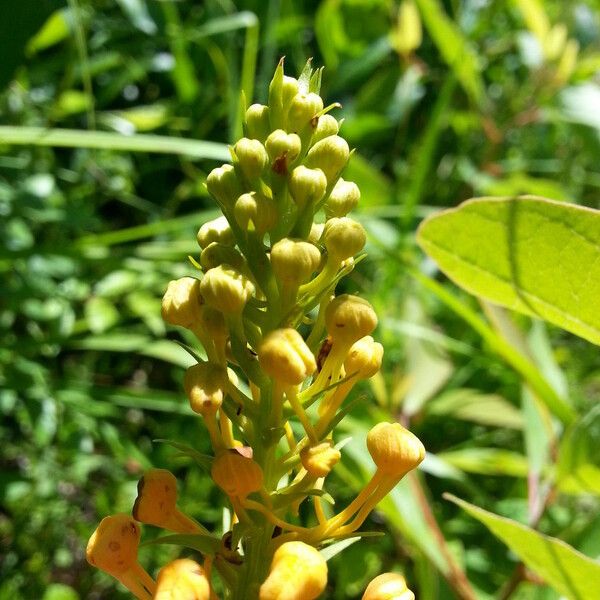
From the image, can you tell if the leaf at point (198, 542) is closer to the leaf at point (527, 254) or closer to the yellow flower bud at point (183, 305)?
the yellow flower bud at point (183, 305)

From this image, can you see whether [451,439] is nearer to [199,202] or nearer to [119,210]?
[199,202]

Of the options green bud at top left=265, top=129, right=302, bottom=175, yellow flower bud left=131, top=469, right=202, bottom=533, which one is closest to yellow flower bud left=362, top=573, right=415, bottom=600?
yellow flower bud left=131, top=469, right=202, bottom=533

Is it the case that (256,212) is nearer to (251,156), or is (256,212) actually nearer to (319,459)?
(251,156)

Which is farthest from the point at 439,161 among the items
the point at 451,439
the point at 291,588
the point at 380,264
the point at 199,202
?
the point at 291,588

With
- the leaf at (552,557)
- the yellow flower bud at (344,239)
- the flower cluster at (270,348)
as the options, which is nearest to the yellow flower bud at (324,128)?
the flower cluster at (270,348)

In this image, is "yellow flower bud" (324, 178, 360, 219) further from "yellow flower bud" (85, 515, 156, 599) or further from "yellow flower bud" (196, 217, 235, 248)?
"yellow flower bud" (85, 515, 156, 599)

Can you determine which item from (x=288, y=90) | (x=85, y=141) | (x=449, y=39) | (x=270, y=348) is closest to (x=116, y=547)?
(x=270, y=348)
